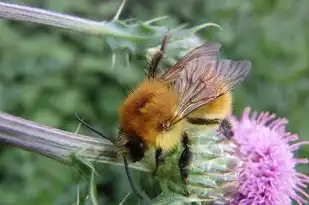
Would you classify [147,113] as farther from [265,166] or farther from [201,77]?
[265,166]

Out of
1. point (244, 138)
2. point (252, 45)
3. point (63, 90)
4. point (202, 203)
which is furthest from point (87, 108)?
point (202, 203)

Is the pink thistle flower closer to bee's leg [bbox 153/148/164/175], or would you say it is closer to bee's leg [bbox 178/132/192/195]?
bee's leg [bbox 178/132/192/195]

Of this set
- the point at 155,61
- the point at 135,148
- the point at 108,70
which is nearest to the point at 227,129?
the point at 155,61

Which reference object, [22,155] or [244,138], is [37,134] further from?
[22,155]

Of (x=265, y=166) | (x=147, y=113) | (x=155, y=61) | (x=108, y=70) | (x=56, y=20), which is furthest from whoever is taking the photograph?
(x=108, y=70)

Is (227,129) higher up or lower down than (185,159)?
higher up

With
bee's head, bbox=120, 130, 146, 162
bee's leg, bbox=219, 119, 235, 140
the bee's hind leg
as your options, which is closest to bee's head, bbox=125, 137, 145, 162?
bee's head, bbox=120, 130, 146, 162

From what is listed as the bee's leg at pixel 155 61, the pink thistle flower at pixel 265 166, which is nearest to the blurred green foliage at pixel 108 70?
the pink thistle flower at pixel 265 166
